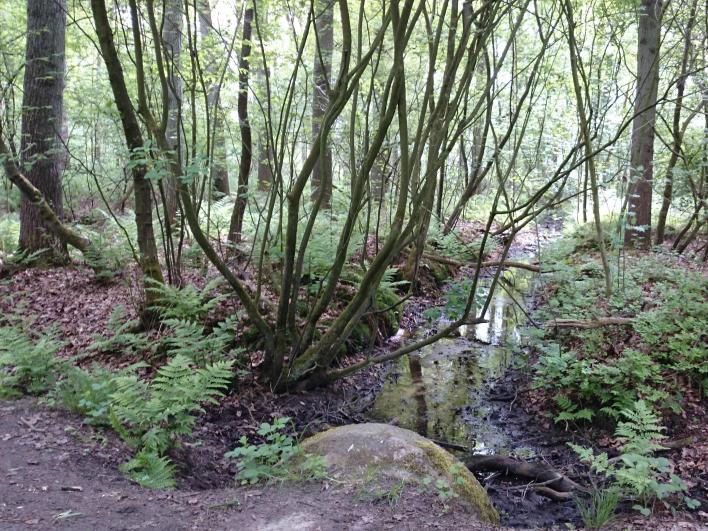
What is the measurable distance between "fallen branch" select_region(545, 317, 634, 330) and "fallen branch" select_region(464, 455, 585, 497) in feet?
6.44

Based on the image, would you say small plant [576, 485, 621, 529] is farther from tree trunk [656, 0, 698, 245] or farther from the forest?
tree trunk [656, 0, 698, 245]

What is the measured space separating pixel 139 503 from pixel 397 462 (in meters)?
1.76

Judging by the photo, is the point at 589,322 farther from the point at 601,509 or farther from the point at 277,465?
the point at 277,465

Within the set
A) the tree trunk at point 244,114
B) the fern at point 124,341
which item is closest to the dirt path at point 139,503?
the fern at point 124,341

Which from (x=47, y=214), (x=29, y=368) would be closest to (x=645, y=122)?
(x=29, y=368)

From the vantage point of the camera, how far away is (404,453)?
A: 3832 mm

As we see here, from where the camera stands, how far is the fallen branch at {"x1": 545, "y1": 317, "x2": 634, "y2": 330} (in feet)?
19.5

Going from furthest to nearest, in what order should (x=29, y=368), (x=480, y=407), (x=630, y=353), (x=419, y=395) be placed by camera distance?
1. (x=419, y=395)
2. (x=480, y=407)
3. (x=630, y=353)
4. (x=29, y=368)

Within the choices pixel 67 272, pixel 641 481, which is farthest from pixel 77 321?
pixel 641 481

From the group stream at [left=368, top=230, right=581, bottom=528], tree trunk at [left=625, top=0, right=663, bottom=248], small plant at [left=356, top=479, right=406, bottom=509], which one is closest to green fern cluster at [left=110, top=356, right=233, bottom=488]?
small plant at [left=356, top=479, right=406, bottom=509]

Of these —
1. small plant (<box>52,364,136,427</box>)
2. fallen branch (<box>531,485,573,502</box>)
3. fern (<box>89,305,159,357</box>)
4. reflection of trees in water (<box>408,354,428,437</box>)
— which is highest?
fern (<box>89,305,159,357</box>)

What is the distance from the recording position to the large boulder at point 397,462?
11.9 feet

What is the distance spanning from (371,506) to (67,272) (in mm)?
7041

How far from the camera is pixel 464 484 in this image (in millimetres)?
3709
